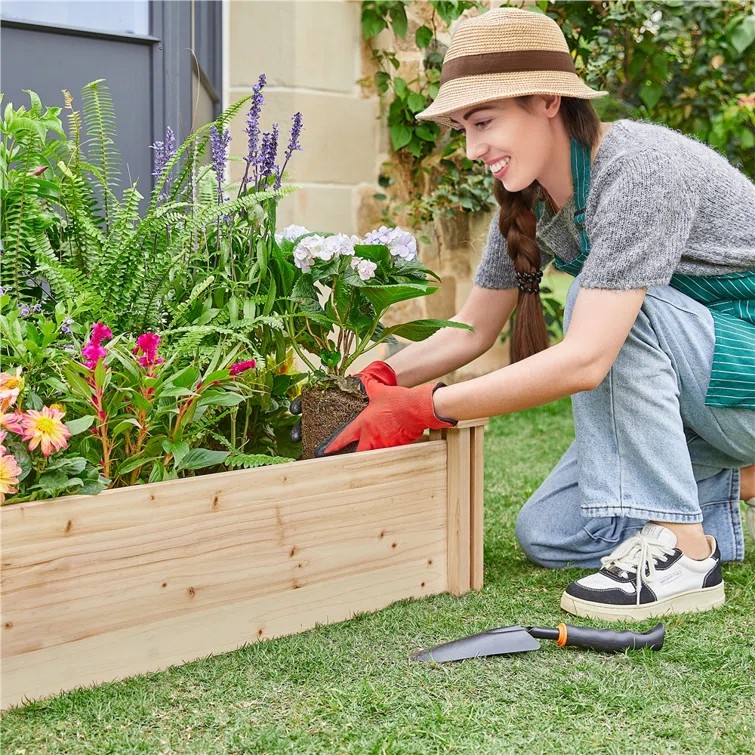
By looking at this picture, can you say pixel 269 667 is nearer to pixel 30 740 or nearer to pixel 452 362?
pixel 30 740

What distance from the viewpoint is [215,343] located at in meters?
1.75

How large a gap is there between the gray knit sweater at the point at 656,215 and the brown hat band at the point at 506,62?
187mm

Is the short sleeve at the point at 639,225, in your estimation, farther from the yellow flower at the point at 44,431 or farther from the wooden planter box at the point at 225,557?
the yellow flower at the point at 44,431

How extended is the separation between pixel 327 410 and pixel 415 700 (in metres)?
0.60

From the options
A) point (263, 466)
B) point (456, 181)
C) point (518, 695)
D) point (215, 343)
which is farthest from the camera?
point (456, 181)

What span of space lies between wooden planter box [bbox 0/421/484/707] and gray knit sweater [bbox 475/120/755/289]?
16.6 inches

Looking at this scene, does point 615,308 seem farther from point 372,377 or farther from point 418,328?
point 372,377

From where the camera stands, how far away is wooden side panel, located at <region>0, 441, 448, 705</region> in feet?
4.38

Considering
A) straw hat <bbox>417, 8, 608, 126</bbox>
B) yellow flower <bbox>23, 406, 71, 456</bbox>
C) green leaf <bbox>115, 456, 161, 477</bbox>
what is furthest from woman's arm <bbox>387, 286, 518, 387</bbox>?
yellow flower <bbox>23, 406, 71, 456</bbox>

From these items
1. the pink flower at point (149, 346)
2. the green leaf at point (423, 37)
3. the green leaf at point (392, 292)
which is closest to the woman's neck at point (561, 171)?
the green leaf at point (392, 292)

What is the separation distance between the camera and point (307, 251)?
1727 mm

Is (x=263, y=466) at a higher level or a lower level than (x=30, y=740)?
higher

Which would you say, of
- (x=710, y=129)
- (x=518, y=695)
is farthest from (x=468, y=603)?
(x=710, y=129)

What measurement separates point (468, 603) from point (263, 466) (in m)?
0.51
